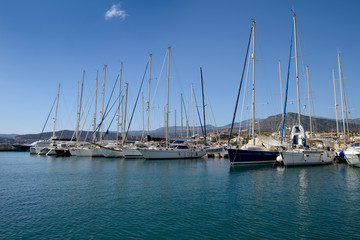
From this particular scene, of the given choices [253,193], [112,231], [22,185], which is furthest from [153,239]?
[22,185]

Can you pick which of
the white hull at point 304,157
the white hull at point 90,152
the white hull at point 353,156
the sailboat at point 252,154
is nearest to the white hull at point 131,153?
the white hull at point 90,152

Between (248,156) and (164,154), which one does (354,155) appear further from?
(164,154)

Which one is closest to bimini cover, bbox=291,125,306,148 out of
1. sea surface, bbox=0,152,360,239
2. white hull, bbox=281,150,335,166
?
white hull, bbox=281,150,335,166

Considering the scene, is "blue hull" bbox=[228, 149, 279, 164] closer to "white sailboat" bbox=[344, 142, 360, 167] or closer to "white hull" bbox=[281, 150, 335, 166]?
"white hull" bbox=[281, 150, 335, 166]

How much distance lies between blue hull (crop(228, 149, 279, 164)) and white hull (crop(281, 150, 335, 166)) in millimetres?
3347

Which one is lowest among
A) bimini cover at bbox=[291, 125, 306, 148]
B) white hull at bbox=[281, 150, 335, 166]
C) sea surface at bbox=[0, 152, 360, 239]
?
sea surface at bbox=[0, 152, 360, 239]

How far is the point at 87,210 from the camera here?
13.9m

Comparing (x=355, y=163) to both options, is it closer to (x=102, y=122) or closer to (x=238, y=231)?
(x=238, y=231)

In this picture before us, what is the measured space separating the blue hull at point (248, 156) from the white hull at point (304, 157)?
132 inches

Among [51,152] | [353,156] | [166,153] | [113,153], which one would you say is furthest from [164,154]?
[51,152]

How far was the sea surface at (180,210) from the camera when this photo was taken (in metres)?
10.7

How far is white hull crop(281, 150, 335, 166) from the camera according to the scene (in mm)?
33031

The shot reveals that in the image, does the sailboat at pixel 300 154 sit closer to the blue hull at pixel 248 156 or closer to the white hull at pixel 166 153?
the blue hull at pixel 248 156

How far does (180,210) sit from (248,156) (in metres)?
22.8
